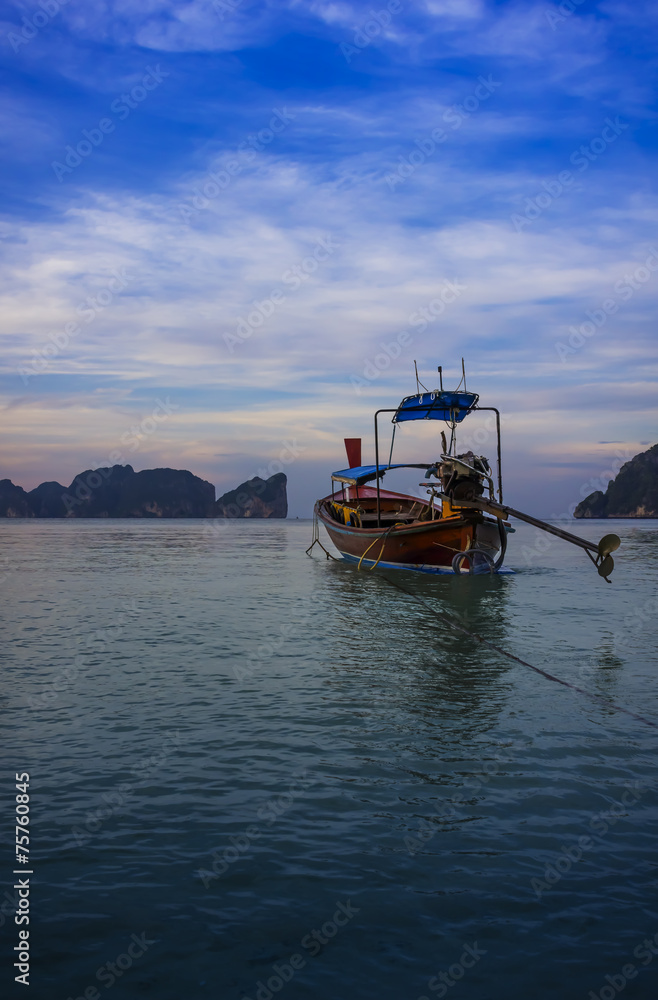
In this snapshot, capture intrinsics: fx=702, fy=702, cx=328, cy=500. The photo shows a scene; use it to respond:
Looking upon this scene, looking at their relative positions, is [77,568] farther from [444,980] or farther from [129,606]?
[444,980]

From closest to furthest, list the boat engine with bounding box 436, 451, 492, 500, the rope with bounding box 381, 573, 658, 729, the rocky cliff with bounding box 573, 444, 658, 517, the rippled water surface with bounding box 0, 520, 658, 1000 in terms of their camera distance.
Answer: the rippled water surface with bounding box 0, 520, 658, 1000
the rope with bounding box 381, 573, 658, 729
the boat engine with bounding box 436, 451, 492, 500
the rocky cliff with bounding box 573, 444, 658, 517

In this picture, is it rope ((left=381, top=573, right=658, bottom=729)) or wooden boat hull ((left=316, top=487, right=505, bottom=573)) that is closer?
rope ((left=381, top=573, right=658, bottom=729))

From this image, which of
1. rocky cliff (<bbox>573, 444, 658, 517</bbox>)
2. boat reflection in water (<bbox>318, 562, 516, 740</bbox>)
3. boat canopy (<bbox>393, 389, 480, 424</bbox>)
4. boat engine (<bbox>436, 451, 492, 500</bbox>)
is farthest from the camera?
rocky cliff (<bbox>573, 444, 658, 517</bbox>)

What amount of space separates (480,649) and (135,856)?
8.55 meters

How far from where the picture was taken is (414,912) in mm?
4133

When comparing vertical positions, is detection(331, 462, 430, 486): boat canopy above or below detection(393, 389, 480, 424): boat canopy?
below

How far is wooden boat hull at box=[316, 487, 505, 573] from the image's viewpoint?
24250mm

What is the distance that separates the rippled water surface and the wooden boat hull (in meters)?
11.9

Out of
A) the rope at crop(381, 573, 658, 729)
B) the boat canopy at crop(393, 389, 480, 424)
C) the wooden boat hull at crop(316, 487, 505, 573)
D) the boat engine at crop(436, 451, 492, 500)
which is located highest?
the boat canopy at crop(393, 389, 480, 424)

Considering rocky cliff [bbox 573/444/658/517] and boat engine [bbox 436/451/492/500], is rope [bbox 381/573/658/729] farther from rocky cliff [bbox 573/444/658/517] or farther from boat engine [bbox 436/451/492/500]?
rocky cliff [bbox 573/444/658/517]

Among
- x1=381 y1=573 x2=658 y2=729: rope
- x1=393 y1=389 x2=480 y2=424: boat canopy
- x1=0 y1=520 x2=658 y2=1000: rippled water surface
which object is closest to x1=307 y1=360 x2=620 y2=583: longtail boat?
x1=393 y1=389 x2=480 y2=424: boat canopy

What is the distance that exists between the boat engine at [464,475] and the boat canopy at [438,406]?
435 cm

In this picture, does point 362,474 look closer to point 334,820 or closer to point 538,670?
point 538,670

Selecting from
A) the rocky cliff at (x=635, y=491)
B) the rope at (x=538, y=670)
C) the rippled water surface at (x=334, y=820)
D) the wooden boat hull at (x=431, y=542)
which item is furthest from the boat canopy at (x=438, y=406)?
the rocky cliff at (x=635, y=491)
